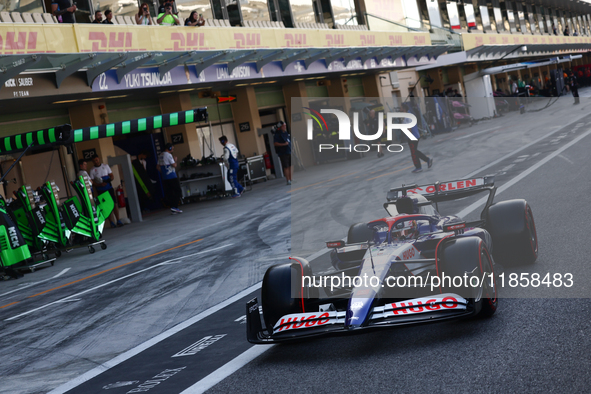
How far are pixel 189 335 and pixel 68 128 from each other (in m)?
6.26

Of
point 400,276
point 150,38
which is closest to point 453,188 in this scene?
point 400,276

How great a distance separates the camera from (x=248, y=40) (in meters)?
17.2

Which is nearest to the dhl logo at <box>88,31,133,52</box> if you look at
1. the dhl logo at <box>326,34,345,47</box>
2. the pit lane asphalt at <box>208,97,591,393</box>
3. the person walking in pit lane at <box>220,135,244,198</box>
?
the person walking in pit lane at <box>220,135,244,198</box>

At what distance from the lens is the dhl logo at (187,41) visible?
1502 cm

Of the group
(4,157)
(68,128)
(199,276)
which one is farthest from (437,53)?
(199,276)

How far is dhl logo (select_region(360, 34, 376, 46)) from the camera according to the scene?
2239 centimetres

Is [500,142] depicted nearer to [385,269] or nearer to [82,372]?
[385,269]

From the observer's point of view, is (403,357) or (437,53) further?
(437,53)

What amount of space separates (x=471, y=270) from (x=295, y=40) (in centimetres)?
1567

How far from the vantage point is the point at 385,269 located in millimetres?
4168

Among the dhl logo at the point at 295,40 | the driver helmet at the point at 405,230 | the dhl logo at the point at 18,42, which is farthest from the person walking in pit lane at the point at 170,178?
the driver helmet at the point at 405,230

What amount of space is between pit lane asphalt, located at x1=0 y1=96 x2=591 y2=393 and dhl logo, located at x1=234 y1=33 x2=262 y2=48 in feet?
29.9

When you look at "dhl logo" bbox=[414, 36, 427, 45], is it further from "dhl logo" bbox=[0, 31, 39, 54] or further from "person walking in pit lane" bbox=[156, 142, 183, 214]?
"dhl logo" bbox=[0, 31, 39, 54]

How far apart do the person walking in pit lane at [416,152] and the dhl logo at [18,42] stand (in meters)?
8.09
